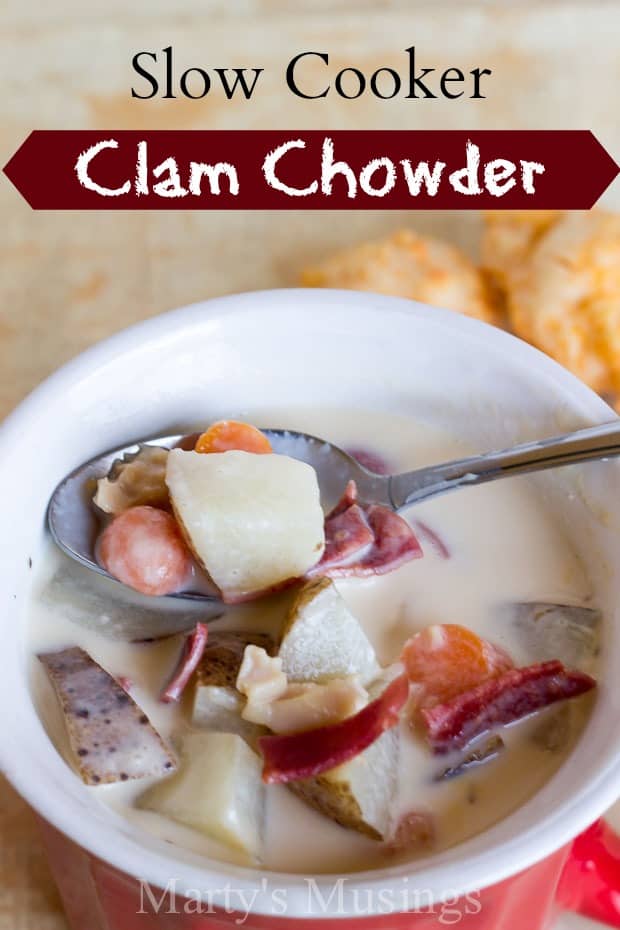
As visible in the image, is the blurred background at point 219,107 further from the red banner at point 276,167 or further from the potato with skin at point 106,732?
the potato with skin at point 106,732

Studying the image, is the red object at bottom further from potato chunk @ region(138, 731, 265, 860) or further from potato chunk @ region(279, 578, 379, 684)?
potato chunk @ region(279, 578, 379, 684)

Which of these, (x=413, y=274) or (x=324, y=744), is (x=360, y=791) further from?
(x=413, y=274)

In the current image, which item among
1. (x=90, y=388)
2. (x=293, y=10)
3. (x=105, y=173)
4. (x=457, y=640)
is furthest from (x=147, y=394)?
(x=293, y=10)

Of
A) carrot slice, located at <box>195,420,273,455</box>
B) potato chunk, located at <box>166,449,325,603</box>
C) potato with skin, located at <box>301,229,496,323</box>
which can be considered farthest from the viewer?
potato with skin, located at <box>301,229,496,323</box>

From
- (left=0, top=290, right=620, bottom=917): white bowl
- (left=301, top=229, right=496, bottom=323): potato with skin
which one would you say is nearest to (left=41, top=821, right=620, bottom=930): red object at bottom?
(left=0, top=290, right=620, bottom=917): white bowl

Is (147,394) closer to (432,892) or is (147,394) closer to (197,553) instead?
(197,553)

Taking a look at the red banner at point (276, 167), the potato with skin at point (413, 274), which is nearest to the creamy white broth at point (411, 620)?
the potato with skin at point (413, 274)
